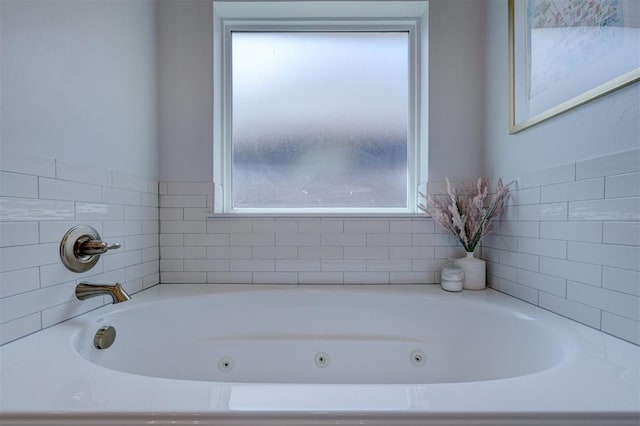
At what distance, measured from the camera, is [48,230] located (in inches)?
34.1

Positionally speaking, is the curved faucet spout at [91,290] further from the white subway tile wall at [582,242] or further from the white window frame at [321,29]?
the white subway tile wall at [582,242]

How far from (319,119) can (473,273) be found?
1111 millimetres

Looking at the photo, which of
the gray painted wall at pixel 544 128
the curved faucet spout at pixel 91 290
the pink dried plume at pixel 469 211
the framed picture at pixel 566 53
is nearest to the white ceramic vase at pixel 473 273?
the pink dried plume at pixel 469 211

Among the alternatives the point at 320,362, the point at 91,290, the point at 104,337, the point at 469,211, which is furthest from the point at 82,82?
the point at 469,211

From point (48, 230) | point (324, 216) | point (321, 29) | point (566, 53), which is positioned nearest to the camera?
point (48, 230)

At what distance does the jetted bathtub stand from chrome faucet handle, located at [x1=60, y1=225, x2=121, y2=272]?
0.18 m

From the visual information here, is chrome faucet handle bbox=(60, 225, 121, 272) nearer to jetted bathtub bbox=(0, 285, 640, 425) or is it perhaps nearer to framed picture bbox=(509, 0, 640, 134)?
jetted bathtub bbox=(0, 285, 640, 425)

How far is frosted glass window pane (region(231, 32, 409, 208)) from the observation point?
1.64m

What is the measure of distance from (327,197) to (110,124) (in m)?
1.02

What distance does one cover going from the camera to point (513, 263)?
1221 millimetres

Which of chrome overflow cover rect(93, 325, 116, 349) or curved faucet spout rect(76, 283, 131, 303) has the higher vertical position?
curved faucet spout rect(76, 283, 131, 303)

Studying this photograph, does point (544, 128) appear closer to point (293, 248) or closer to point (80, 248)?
point (293, 248)

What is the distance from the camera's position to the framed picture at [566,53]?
2.59 ft

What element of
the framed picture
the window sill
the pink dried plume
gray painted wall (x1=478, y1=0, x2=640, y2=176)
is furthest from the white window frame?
the framed picture
